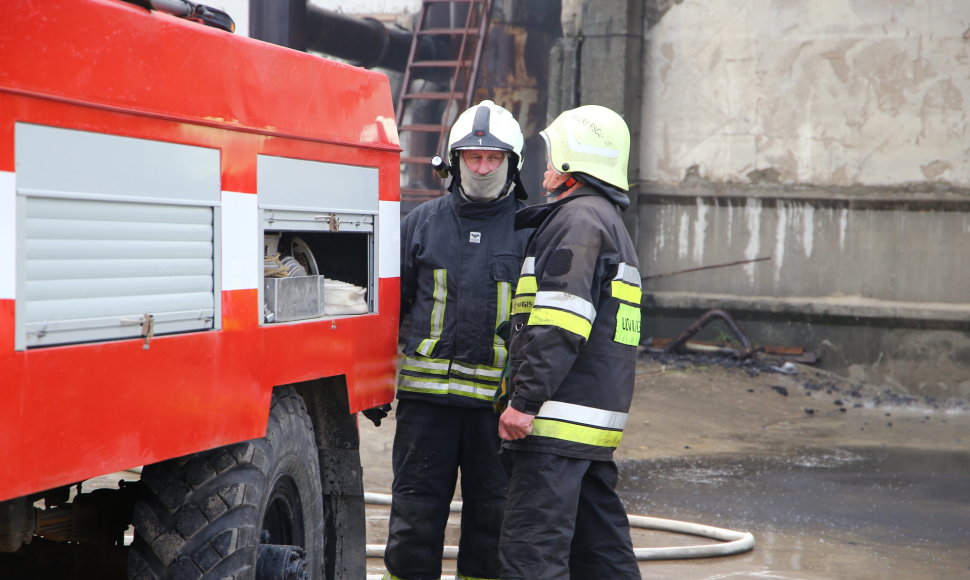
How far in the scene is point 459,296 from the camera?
14.3 ft

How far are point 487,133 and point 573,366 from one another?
3.33 feet

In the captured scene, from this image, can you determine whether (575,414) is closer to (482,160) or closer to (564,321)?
(564,321)

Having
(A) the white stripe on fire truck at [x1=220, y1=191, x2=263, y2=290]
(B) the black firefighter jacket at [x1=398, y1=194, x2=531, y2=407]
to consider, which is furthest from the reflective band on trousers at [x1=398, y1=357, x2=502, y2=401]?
(A) the white stripe on fire truck at [x1=220, y1=191, x2=263, y2=290]

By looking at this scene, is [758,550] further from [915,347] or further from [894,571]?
[915,347]

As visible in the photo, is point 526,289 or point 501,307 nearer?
point 526,289

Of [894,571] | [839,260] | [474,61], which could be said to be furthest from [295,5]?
[839,260]

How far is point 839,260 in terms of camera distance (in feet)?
36.6

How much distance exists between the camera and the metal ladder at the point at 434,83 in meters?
12.0

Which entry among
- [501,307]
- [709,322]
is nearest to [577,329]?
[501,307]

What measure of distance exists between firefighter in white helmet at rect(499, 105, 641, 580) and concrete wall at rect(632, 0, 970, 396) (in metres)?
7.55

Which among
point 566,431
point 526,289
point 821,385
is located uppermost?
point 526,289

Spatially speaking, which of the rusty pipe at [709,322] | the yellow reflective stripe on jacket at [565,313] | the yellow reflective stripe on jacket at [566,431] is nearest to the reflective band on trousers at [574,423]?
the yellow reflective stripe on jacket at [566,431]

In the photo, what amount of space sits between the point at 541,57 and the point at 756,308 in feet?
11.1

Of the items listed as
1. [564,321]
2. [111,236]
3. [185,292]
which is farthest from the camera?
[564,321]
